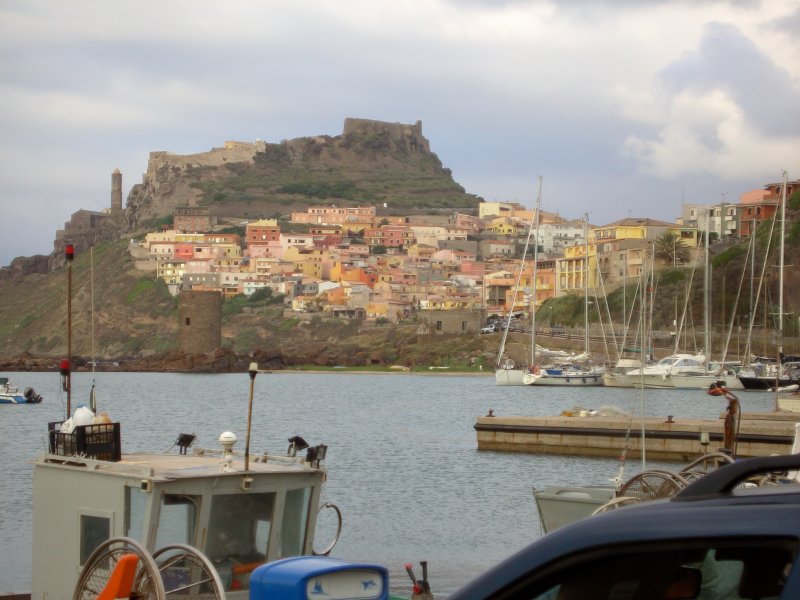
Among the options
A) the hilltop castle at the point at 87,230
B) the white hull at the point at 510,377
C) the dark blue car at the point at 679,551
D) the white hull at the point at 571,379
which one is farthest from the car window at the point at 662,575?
the hilltop castle at the point at 87,230

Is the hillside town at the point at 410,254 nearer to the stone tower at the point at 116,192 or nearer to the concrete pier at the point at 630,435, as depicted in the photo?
the stone tower at the point at 116,192

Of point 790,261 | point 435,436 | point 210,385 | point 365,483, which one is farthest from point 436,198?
point 365,483

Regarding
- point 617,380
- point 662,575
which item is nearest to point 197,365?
point 617,380

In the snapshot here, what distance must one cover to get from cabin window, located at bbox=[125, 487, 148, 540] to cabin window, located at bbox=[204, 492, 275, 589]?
44cm

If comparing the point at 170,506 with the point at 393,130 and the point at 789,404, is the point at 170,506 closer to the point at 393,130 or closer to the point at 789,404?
the point at 789,404

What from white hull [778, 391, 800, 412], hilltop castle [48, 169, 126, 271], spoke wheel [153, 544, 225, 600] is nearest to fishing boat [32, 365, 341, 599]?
spoke wheel [153, 544, 225, 600]

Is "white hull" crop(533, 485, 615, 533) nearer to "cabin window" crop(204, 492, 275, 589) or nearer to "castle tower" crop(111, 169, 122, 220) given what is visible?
"cabin window" crop(204, 492, 275, 589)

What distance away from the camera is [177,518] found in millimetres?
8352

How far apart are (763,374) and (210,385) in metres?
41.8

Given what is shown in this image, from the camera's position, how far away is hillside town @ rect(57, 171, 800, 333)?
9838cm

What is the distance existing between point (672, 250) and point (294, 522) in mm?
82119

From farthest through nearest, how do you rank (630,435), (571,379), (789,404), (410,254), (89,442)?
(410,254) < (571,379) < (789,404) < (630,435) < (89,442)

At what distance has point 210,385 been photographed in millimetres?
84750

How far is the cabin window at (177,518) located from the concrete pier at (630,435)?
51.1ft
